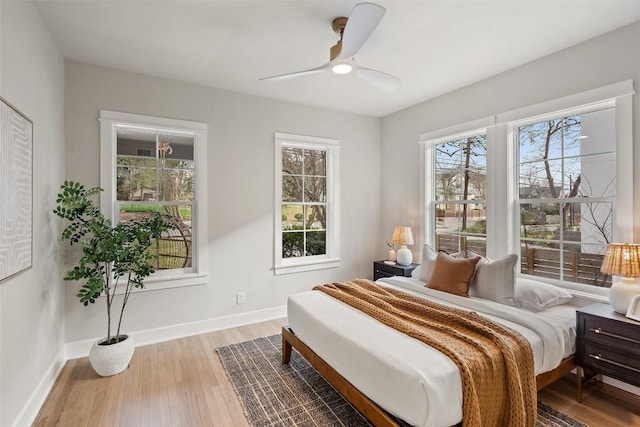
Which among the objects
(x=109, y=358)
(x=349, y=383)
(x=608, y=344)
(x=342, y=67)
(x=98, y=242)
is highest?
(x=342, y=67)

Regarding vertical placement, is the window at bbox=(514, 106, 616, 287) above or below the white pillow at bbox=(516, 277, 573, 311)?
above

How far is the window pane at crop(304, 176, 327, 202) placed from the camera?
14.3 ft

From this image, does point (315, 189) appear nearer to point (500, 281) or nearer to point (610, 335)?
point (500, 281)

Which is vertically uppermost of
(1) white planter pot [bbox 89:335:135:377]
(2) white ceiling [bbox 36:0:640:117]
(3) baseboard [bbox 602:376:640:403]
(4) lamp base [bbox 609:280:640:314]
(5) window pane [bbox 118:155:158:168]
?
(2) white ceiling [bbox 36:0:640:117]

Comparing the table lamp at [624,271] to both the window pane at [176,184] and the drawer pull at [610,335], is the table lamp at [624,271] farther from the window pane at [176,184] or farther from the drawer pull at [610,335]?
the window pane at [176,184]

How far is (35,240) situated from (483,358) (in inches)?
118

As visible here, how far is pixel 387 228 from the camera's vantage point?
4746 millimetres

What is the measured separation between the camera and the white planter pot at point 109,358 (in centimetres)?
254

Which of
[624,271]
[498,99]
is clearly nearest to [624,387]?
[624,271]

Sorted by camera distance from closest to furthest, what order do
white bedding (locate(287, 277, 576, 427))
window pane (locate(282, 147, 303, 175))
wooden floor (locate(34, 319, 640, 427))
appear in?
white bedding (locate(287, 277, 576, 427))
wooden floor (locate(34, 319, 640, 427))
window pane (locate(282, 147, 303, 175))

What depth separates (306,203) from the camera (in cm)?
431

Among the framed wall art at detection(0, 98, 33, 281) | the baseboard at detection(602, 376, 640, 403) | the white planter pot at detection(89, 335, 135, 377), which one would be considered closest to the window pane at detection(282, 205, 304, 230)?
the white planter pot at detection(89, 335, 135, 377)

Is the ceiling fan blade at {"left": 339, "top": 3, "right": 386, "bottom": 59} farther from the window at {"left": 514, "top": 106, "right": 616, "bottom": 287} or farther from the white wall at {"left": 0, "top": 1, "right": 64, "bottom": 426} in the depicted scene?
the window at {"left": 514, "top": 106, "right": 616, "bottom": 287}

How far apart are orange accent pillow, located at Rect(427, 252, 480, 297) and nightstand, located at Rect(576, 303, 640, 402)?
0.77 m
